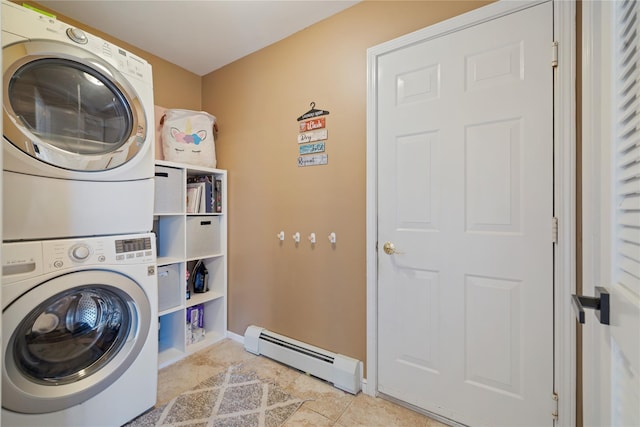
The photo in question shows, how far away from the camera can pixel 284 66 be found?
201 cm

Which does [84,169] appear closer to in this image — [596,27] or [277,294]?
[277,294]

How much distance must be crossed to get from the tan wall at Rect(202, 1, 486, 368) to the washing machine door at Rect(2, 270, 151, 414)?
907mm

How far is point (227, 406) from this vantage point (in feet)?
5.03

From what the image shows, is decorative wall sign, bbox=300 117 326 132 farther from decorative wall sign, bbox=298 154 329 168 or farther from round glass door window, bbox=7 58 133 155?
round glass door window, bbox=7 58 133 155

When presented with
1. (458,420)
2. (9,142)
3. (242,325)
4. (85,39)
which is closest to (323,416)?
(458,420)

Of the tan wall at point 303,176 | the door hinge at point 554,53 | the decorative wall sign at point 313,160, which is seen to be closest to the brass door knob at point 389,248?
the tan wall at point 303,176

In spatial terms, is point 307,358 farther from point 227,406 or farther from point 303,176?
point 303,176

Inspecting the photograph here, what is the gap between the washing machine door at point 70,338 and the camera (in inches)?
41.6

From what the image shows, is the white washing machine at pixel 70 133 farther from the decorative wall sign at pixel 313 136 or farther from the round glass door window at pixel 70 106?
the decorative wall sign at pixel 313 136

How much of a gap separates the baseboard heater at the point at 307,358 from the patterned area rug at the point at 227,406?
220mm

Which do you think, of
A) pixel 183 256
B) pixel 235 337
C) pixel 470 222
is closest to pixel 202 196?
pixel 183 256

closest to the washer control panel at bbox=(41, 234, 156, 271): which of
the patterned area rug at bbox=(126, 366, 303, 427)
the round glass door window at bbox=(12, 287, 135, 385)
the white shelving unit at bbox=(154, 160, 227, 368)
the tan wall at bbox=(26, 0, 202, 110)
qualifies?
the round glass door window at bbox=(12, 287, 135, 385)

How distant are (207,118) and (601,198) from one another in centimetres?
238

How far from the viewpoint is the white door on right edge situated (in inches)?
46.8
